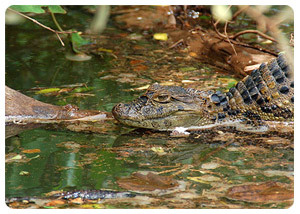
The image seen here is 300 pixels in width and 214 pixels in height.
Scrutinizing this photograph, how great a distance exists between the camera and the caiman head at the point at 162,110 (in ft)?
15.8

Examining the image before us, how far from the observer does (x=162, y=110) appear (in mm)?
4871

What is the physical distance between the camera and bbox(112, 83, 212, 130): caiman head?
15.8 ft

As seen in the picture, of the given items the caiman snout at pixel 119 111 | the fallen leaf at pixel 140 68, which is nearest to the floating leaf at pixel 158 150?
the caiman snout at pixel 119 111

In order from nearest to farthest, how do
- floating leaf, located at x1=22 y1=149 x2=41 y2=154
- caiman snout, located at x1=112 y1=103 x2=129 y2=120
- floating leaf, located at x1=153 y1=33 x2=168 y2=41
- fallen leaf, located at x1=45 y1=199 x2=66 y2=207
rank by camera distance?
fallen leaf, located at x1=45 y1=199 x2=66 y2=207 → floating leaf, located at x1=22 y1=149 x2=41 y2=154 → caiman snout, located at x1=112 y1=103 x2=129 y2=120 → floating leaf, located at x1=153 y1=33 x2=168 y2=41

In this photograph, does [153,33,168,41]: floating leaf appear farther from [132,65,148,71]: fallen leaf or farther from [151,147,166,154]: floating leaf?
[151,147,166,154]: floating leaf

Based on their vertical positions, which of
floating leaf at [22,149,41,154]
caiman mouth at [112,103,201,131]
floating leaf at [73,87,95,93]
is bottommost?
floating leaf at [22,149,41,154]

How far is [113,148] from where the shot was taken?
4.42 meters

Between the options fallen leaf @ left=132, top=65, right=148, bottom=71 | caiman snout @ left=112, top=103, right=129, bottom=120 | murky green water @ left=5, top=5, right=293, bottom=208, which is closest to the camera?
murky green water @ left=5, top=5, right=293, bottom=208

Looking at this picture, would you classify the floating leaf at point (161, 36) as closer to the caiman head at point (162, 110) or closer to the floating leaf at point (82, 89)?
the floating leaf at point (82, 89)

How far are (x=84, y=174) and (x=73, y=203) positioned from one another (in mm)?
465

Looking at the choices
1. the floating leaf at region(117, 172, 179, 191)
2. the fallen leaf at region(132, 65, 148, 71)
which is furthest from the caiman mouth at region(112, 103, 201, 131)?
the fallen leaf at region(132, 65, 148, 71)
